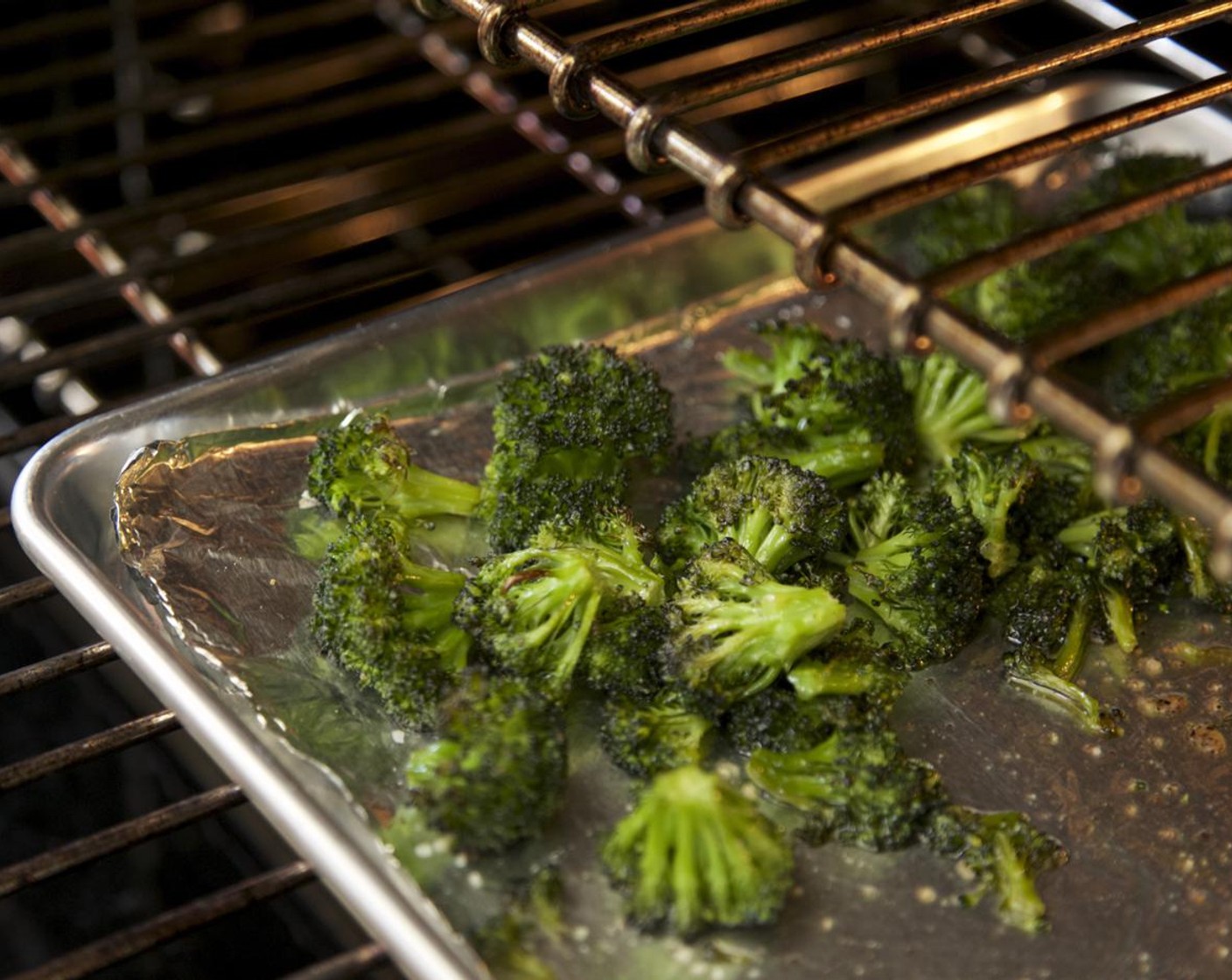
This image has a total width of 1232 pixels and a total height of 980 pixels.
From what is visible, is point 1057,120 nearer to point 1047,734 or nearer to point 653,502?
point 653,502

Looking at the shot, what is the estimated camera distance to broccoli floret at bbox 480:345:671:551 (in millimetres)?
1713

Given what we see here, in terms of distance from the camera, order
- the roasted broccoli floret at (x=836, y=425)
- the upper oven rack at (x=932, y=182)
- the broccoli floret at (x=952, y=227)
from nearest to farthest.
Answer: the upper oven rack at (x=932, y=182) → the roasted broccoli floret at (x=836, y=425) → the broccoli floret at (x=952, y=227)

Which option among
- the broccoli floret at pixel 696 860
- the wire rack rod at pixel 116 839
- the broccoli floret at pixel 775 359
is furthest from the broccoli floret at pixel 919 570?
the wire rack rod at pixel 116 839

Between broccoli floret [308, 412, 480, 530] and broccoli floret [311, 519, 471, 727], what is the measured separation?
0.32 ft

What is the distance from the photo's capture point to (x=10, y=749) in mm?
1918

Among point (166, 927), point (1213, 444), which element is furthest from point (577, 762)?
point (1213, 444)

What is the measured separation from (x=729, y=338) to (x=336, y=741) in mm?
902

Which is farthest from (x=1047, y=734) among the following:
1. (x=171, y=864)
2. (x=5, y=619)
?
(x=5, y=619)

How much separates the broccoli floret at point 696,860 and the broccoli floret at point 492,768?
0.09 m

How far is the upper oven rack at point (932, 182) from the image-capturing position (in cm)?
112

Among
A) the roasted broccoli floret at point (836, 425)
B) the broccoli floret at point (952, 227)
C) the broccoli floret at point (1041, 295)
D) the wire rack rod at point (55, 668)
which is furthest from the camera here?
the broccoli floret at point (952, 227)

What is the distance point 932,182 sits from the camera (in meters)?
1.25

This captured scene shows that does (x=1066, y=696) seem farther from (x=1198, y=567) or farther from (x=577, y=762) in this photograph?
(x=577, y=762)

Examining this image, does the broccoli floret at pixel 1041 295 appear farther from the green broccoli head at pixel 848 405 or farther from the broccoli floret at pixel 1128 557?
the broccoli floret at pixel 1128 557
